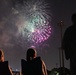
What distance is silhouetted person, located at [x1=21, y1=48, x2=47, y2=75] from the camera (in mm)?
8273

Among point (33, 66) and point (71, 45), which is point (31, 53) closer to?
point (33, 66)

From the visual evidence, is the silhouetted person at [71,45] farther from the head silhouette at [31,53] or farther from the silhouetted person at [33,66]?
the silhouetted person at [33,66]

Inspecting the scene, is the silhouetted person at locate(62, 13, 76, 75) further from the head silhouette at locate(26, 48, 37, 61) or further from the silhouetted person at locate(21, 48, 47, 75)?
the silhouetted person at locate(21, 48, 47, 75)

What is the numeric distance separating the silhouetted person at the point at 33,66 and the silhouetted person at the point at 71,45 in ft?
8.32

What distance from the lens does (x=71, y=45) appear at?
18.4 feet

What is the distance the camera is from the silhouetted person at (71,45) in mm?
5508

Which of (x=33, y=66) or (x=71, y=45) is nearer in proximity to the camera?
(x=71, y=45)

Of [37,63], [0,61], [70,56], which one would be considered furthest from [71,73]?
[0,61]

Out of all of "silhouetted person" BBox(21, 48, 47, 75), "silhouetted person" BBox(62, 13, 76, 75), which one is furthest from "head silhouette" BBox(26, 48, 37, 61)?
"silhouetted person" BBox(62, 13, 76, 75)

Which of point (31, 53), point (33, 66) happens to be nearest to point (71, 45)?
point (31, 53)

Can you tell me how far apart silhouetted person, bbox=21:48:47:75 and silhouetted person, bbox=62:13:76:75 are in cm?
254

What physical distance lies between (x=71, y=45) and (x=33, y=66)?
301cm

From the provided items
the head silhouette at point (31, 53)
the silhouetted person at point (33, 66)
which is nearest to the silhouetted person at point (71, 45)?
the head silhouette at point (31, 53)

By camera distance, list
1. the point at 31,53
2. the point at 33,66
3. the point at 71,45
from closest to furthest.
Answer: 1. the point at 71,45
2. the point at 31,53
3. the point at 33,66
